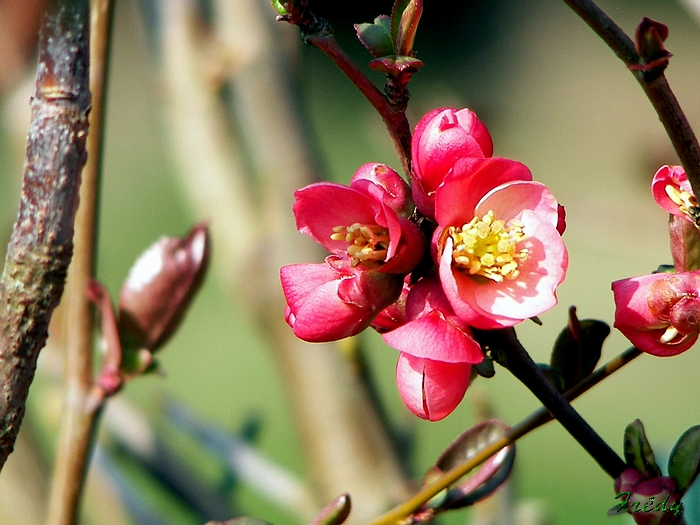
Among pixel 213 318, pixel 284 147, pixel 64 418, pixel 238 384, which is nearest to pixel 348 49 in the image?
pixel 213 318

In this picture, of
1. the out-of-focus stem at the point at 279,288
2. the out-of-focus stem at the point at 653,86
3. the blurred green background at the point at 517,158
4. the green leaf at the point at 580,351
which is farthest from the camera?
the blurred green background at the point at 517,158

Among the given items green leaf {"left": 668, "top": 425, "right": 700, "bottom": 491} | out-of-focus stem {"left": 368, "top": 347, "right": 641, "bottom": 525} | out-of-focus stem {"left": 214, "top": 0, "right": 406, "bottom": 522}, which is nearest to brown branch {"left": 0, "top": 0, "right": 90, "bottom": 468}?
out-of-focus stem {"left": 368, "top": 347, "right": 641, "bottom": 525}

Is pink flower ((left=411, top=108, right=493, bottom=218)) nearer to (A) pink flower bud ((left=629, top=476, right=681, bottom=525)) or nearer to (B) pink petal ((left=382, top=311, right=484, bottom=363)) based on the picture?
(B) pink petal ((left=382, top=311, right=484, bottom=363))

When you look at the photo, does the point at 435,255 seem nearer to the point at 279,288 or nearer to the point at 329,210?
the point at 329,210

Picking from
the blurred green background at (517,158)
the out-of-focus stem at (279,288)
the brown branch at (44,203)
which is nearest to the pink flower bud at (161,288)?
the brown branch at (44,203)

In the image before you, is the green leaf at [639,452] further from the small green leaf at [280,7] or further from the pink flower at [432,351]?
the small green leaf at [280,7]

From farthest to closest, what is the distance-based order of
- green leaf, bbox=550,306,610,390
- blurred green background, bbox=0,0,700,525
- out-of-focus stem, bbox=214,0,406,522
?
blurred green background, bbox=0,0,700,525 → out-of-focus stem, bbox=214,0,406,522 → green leaf, bbox=550,306,610,390

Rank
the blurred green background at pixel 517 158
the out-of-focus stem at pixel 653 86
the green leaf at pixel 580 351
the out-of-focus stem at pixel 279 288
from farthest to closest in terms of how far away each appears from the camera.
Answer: the blurred green background at pixel 517 158, the out-of-focus stem at pixel 279 288, the green leaf at pixel 580 351, the out-of-focus stem at pixel 653 86
